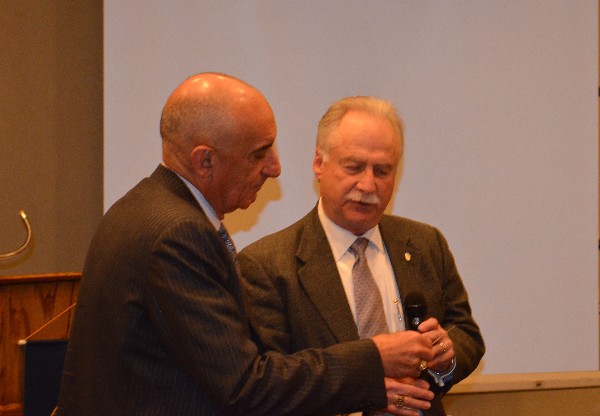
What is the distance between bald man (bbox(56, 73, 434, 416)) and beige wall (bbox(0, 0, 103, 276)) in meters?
1.85

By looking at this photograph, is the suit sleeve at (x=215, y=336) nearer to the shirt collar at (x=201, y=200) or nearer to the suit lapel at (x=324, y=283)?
the shirt collar at (x=201, y=200)

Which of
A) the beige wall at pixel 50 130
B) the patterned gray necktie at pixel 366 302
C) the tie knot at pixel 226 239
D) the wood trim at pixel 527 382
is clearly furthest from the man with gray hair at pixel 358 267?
the beige wall at pixel 50 130

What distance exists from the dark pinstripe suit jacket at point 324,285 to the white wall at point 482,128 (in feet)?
3.07

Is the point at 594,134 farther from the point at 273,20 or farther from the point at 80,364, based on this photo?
the point at 80,364

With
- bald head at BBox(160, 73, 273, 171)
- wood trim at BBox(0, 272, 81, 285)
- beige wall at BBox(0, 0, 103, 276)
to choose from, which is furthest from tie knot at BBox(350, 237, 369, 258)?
beige wall at BBox(0, 0, 103, 276)

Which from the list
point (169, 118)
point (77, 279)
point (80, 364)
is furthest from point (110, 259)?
point (77, 279)

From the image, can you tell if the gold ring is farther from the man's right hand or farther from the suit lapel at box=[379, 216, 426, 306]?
the suit lapel at box=[379, 216, 426, 306]

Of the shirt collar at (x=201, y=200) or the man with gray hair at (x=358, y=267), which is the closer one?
the shirt collar at (x=201, y=200)

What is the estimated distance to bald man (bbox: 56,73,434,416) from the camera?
1.62m

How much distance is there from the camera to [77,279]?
2.69m

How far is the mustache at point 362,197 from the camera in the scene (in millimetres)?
2379

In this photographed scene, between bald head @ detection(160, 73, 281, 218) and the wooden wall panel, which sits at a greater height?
bald head @ detection(160, 73, 281, 218)

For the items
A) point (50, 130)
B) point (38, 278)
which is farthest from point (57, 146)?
point (38, 278)

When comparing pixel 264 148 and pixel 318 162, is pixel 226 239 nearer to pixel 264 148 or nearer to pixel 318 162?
pixel 264 148
